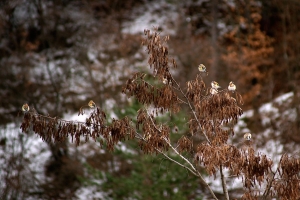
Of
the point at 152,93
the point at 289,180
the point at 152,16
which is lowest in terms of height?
the point at 289,180

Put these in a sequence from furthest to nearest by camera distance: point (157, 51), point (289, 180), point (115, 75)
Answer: point (115, 75) < point (157, 51) < point (289, 180)

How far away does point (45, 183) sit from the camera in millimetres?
18922

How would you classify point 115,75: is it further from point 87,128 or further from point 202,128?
point 202,128

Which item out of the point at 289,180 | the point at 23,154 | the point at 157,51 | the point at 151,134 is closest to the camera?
the point at 289,180

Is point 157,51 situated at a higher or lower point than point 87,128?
higher

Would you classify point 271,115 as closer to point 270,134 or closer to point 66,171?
point 270,134

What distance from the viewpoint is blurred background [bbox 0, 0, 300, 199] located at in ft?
51.9

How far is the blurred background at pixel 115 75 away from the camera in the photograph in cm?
1582

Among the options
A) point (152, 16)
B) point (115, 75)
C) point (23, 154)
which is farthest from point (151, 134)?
point (152, 16)

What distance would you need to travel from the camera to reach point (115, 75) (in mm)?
19797

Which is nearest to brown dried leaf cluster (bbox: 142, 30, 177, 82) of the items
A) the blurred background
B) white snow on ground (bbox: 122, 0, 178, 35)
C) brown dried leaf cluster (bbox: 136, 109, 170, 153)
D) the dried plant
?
the dried plant

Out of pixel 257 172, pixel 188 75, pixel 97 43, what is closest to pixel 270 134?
pixel 188 75

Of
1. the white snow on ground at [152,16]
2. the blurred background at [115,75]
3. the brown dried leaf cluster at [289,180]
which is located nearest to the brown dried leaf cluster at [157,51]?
the brown dried leaf cluster at [289,180]

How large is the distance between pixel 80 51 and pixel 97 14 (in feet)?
18.5
